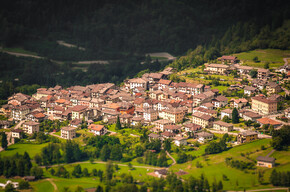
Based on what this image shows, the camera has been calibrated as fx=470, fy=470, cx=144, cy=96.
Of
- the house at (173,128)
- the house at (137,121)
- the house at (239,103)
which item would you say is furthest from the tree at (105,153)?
the house at (239,103)

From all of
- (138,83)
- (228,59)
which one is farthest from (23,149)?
(228,59)

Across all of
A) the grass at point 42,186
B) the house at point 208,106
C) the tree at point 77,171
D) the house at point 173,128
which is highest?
the house at point 208,106

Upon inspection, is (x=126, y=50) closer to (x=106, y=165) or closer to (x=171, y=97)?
(x=171, y=97)

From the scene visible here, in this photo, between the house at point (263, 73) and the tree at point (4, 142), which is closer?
the tree at point (4, 142)

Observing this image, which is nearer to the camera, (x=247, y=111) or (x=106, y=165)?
(x=106, y=165)

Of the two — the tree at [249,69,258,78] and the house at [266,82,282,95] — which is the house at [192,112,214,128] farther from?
the tree at [249,69,258,78]

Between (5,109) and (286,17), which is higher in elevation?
(286,17)

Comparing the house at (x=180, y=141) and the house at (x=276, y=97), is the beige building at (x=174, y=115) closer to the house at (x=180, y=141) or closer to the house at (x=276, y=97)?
the house at (x=180, y=141)

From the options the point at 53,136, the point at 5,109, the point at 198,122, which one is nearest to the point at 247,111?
the point at 198,122
